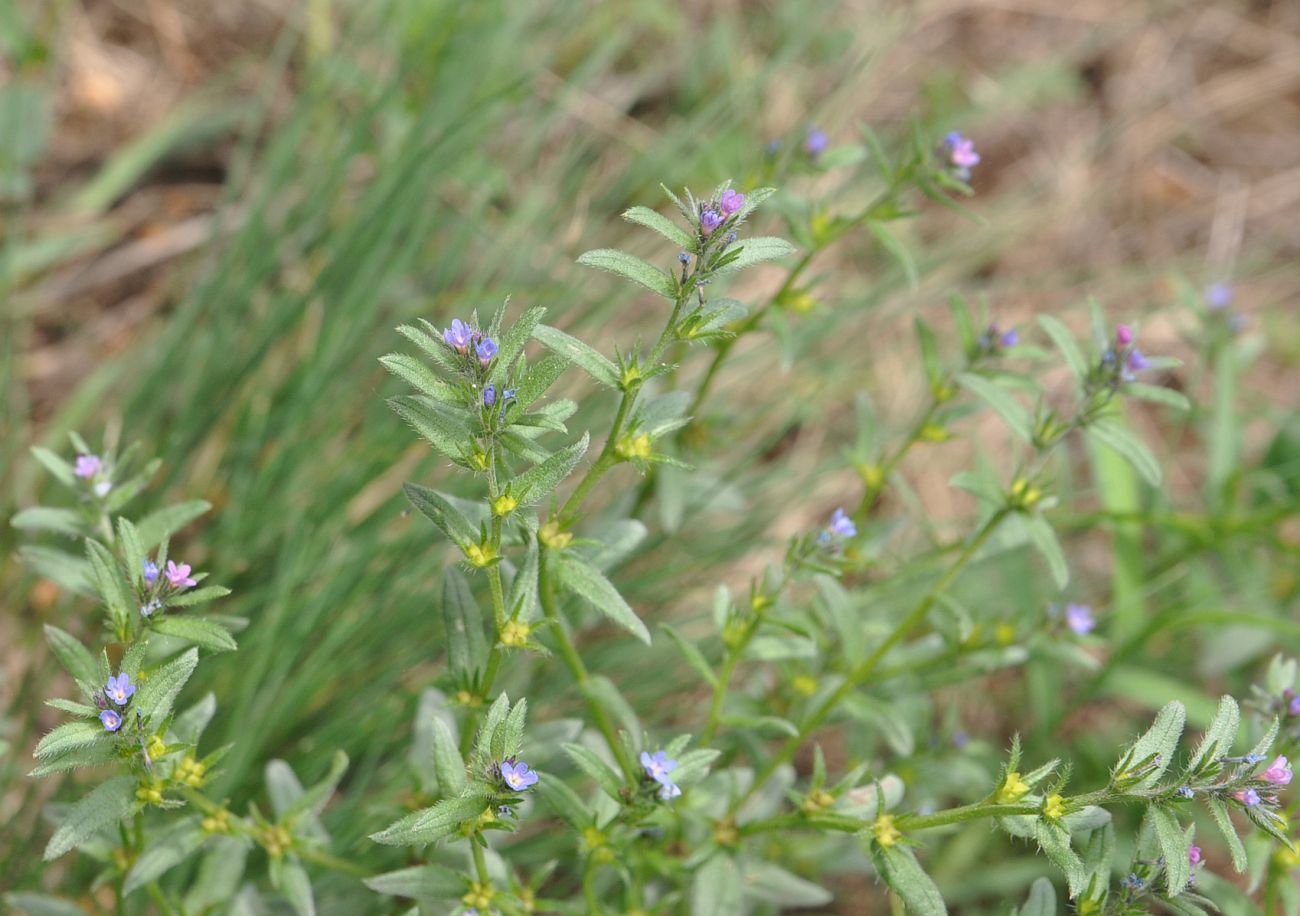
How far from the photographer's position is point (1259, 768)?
2357 millimetres

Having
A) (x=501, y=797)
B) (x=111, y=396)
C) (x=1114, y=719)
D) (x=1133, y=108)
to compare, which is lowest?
(x=1114, y=719)

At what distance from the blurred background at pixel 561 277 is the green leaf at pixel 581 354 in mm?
821

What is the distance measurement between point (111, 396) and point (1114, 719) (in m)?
3.80

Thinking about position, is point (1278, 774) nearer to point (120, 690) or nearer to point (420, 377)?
point (420, 377)

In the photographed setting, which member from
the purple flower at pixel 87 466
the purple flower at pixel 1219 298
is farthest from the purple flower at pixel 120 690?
the purple flower at pixel 1219 298

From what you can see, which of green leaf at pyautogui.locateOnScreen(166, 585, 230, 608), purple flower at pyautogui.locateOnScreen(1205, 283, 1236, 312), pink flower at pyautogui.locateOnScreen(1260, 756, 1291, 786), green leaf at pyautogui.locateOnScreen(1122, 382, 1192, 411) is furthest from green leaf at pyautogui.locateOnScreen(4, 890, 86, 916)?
purple flower at pyautogui.locateOnScreen(1205, 283, 1236, 312)

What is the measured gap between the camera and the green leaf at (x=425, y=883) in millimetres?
2578

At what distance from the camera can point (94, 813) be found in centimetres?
237

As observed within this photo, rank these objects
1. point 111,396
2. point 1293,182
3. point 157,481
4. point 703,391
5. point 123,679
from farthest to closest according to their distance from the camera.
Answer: point 1293,182, point 111,396, point 157,481, point 703,391, point 123,679

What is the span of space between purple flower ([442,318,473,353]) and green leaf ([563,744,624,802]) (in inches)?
31.4

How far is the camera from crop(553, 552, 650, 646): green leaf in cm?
246

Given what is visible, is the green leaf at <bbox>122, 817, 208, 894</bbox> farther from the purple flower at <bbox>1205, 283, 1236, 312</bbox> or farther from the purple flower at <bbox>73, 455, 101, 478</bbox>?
the purple flower at <bbox>1205, 283, 1236, 312</bbox>

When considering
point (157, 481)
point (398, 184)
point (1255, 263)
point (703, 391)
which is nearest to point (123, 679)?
point (703, 391)

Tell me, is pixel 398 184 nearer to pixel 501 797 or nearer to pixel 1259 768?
pixel 501 797
